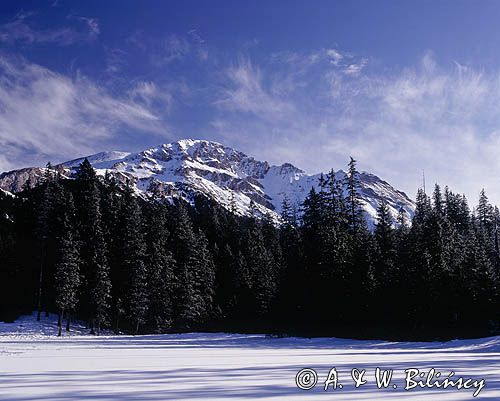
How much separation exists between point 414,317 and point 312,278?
10.7m

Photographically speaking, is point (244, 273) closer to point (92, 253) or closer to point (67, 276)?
point (92, 253)

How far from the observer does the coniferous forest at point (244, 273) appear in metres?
41.7

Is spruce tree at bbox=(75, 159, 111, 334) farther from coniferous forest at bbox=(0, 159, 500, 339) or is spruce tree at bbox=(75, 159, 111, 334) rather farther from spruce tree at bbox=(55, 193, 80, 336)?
spruce tree at bbox=(55, 193, 80, 336)

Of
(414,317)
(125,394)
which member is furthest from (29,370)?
(414,317)

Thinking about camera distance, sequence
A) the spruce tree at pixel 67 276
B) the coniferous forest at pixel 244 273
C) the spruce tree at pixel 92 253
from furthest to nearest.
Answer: the spruce tree at pixel 92 253 → the spruce tree at pixel 67 276 → the coniferous forest at pixel 244 273

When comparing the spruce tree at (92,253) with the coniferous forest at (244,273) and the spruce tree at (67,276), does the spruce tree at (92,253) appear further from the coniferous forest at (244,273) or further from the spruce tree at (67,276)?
the spruce tree at (67,276)

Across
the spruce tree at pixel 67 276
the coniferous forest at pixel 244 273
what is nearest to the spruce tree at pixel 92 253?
the coniferous forest at pixel 244 273

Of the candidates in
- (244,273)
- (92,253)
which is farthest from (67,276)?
(244,273)

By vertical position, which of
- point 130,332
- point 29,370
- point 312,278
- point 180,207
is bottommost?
point 130,332

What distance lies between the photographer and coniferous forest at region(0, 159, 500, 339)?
1640 inches

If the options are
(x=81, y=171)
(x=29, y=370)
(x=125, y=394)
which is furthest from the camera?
(x=81, y=171)

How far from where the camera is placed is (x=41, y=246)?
53.7 meters

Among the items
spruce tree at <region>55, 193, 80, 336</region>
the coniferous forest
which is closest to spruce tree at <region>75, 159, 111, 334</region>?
the coniferous forest

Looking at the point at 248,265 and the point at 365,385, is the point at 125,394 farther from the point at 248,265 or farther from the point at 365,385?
the point at 248,265
